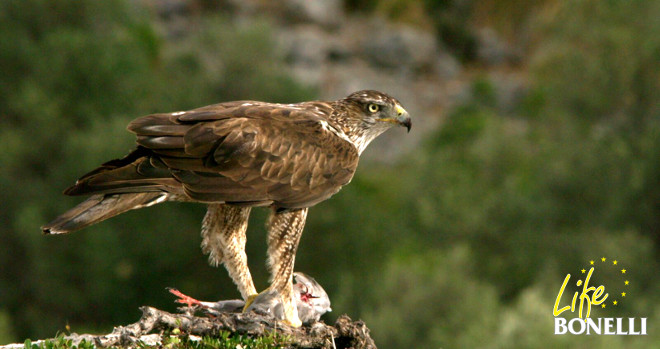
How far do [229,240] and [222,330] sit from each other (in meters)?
1.30

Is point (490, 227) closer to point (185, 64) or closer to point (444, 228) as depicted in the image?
point (444, 228)

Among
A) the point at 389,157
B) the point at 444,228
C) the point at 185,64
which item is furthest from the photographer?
the point at 389,157

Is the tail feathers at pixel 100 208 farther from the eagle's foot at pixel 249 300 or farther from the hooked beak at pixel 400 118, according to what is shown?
the hooked beak at pixel 400 118

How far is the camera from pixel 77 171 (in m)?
56.6

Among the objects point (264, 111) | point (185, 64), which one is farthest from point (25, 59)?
point (264, 111)

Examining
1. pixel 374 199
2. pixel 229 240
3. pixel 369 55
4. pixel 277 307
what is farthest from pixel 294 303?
pixel 369 55

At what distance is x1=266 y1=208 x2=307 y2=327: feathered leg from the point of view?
9.84 metres

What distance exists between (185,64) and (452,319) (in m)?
27.2

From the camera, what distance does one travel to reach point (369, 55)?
267 feet

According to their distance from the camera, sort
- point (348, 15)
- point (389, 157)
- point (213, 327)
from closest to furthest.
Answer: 1. point (213, 327)
2. point (389, 157)
3. point (348, 15)

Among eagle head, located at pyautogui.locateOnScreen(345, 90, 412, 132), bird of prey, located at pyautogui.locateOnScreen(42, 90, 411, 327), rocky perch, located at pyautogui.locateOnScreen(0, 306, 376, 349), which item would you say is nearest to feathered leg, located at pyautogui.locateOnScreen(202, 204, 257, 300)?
bird of prey, located at pyautogui.locateOnScreen(42, 90, 411, 327)

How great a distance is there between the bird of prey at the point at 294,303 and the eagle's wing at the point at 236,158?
2.95 feet

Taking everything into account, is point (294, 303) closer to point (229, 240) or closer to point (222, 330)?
point (229, 240)

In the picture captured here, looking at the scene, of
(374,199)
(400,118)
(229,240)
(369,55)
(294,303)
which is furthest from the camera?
(369,55)
